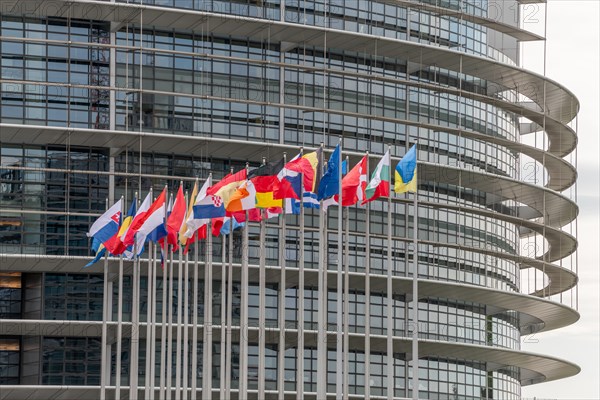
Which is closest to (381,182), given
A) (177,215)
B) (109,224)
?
(177,215)

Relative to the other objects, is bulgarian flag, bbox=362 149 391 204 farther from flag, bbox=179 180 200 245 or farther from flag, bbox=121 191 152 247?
flag, bbox=121 191 152 247

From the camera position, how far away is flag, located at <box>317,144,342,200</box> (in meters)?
47.2

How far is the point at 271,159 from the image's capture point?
7538 cm

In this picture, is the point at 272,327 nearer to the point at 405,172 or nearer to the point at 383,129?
the point at 383,129

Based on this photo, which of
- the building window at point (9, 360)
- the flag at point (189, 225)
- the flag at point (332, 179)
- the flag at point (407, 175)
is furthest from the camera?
the building window at point (9, 360)

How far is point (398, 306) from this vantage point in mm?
78188

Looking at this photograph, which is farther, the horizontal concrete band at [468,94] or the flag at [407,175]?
the horizontal concrete band at [468,94]

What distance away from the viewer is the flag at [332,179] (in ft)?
155

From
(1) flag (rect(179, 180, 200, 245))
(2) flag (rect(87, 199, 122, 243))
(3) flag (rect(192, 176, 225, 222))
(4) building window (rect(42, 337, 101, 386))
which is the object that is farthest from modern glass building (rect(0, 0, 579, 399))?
(3) flag (rect(192, 176, 225, 222))

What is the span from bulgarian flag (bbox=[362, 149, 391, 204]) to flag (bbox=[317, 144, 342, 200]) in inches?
94.7

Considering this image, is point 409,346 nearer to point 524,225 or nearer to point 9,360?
point 524,225

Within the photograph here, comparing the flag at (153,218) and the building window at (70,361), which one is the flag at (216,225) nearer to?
the flag at (153,218)

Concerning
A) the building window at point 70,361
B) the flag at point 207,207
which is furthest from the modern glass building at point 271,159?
the flag at point 207,207

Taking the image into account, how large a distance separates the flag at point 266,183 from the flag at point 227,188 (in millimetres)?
690
